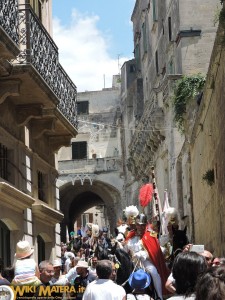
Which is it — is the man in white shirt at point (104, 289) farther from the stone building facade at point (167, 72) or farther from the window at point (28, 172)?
the stone building facade at point (167, 72)

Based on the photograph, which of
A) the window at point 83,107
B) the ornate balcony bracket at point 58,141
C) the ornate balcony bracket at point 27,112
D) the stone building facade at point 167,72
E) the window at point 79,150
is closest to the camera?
the ornate balcony bracket at point 27,112

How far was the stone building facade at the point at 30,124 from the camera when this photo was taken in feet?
47.5

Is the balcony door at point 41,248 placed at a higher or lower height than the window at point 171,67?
lower

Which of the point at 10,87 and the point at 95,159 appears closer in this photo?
the point at 10,87

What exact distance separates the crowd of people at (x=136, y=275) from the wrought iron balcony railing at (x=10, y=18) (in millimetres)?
3980

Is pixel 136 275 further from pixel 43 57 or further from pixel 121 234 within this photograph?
pixel 43 57

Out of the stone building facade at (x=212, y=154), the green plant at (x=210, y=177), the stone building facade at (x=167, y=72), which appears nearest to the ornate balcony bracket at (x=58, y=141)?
the stone building facade at (x=212, y=154)

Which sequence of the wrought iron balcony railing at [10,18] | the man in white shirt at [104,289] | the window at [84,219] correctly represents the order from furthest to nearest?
the window at [84,219] → the wrought iron balcony railing at [10,18] → the man in white shirt at [104,289]

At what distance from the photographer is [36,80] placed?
15000 millimetres

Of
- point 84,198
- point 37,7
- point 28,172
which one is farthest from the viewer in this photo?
point 84,198

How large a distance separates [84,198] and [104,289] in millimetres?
49673

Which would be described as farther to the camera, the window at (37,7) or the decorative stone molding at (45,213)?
the window at (37,7)

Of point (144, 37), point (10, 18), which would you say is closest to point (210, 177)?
point (10, 18)

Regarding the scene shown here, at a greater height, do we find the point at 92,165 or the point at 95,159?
the point at 95,159
